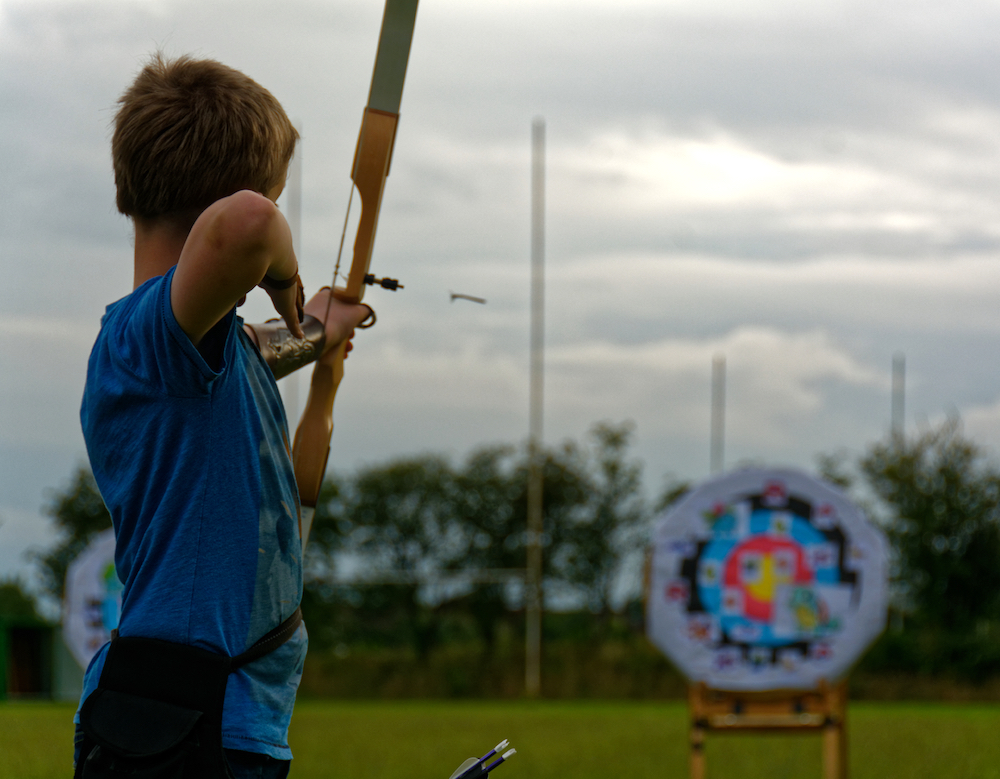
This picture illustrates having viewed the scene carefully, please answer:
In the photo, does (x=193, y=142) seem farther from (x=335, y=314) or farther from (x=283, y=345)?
(x=335, y=314)

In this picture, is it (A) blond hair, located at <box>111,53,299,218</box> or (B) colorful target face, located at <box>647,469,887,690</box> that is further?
(B) colorful target face, located at <box>647,469,887,690</box>

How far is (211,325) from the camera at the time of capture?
1.23 metres

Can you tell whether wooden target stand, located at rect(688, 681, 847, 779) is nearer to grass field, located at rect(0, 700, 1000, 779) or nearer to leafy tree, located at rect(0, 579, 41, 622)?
grass field, located at rect(0, 700, 1000, 779)

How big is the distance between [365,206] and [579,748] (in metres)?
6.70

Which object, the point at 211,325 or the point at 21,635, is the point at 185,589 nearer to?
the point at 211,325

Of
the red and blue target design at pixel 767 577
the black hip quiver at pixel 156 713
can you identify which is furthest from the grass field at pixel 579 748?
the black hip quiver at pixel 156 713

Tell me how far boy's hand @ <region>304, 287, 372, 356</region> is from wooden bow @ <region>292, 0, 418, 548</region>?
0.01 metres

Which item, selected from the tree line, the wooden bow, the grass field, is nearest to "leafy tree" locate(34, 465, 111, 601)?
the tree line

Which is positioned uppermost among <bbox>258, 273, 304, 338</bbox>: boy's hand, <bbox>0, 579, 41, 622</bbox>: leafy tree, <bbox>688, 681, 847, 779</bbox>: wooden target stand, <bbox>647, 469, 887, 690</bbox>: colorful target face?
<bbox>258, 273, 304, 338</bbox>: boy's hand

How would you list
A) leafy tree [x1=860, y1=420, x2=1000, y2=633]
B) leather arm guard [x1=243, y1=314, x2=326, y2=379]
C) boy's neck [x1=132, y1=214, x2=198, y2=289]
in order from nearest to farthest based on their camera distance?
boy's neck [x1=132, y1=214, x2=198, y2=289], leather arm guard [x1=243, y1=314, x2=326, y2=379], leafy tree [x1=860, y1=420, x2=1000, y2=633]

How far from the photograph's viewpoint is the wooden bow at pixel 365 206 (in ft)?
5.32

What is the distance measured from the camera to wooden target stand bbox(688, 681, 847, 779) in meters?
5.38

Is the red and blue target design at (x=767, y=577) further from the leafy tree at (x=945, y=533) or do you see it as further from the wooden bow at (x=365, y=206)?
the leafy tree at (x=945, y=533)

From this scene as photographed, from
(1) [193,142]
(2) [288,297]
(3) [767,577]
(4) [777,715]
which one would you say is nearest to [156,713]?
(2) [288,297]
